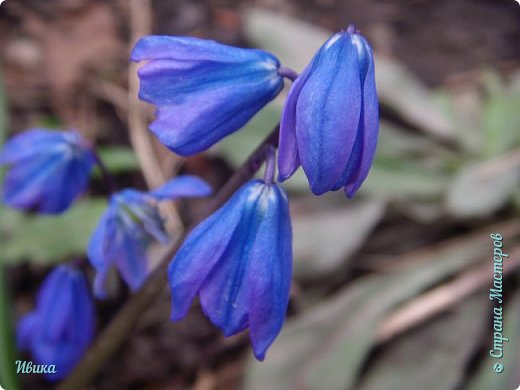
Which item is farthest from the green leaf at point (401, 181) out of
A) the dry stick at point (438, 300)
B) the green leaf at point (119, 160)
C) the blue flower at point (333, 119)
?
the blue flower at point (333, 119)

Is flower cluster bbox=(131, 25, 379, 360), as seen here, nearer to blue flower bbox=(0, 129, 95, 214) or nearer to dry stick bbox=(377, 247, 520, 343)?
blue flower bbox=(0, 129, 95, 214)

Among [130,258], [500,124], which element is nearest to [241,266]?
[130,258]

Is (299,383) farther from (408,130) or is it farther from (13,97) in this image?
(13,97)

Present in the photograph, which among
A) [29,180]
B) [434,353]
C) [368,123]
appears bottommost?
[434,353]

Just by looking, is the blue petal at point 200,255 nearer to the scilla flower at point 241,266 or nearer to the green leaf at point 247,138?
the scilla flower at point 241,266

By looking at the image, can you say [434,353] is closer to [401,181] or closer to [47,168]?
[401,181]

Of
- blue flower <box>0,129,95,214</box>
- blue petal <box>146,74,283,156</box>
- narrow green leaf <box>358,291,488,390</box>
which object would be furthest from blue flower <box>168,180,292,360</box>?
narrow green leaf <box>358,291,488,390</box>
